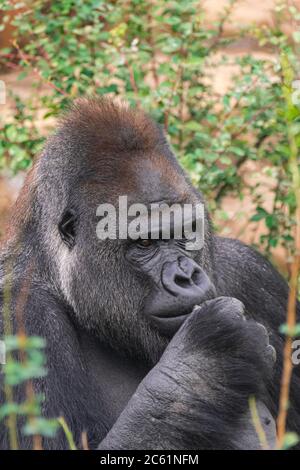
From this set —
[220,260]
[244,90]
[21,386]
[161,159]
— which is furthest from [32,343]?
[244,90]

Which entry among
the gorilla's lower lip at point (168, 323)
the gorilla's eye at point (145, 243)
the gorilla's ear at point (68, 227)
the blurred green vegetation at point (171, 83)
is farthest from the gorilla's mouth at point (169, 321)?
Answer: the blurred green vegetation at point (171, 83)

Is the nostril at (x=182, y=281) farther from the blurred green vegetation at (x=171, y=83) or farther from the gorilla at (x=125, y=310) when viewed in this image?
the blurred green vegetation at (x=171, y=83)

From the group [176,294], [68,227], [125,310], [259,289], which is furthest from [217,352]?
[259,289]

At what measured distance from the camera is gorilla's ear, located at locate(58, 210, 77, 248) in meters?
4.83

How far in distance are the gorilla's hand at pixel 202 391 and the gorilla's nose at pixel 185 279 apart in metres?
0.08

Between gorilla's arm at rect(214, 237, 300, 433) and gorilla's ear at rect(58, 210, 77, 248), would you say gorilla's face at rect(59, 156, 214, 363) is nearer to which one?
gorilla's ear at rect(58, 210, 77, 248)

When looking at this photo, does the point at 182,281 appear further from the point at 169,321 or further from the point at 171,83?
the point at 171,83

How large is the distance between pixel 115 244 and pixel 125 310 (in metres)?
0.31

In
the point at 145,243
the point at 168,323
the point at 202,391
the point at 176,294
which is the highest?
the point at 145,243

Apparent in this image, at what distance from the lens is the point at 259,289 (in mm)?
5660

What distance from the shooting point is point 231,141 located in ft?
25.5

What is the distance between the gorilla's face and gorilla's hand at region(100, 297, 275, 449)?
19 cm

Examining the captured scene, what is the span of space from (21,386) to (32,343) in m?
1.22
